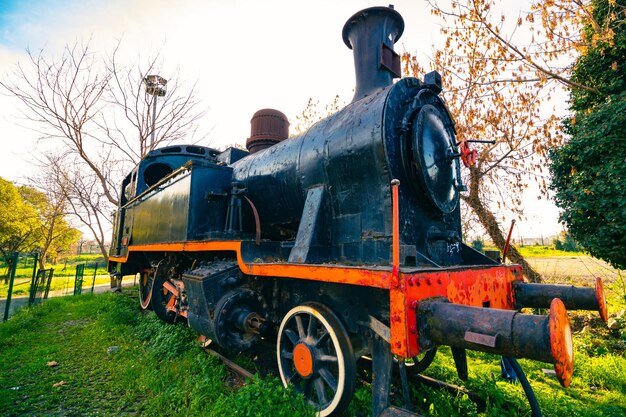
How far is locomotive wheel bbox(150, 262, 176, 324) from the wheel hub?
404 centimetres

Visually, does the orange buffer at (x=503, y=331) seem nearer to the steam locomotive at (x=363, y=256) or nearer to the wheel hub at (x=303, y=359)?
the steam locomotive at (x=363, y=256)

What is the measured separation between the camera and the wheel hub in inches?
103

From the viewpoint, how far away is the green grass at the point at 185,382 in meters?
2.99

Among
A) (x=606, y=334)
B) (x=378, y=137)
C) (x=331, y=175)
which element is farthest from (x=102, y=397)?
(x=606, y=334)

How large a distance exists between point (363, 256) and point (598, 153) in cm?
627

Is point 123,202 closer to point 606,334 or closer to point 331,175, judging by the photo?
point 331,175

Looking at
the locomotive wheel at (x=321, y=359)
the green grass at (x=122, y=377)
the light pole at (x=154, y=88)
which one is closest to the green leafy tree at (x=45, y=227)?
the light pole at (x=154, y=88)

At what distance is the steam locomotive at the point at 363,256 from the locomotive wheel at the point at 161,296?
1756 millimetres

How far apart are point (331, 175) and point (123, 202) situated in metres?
7.98

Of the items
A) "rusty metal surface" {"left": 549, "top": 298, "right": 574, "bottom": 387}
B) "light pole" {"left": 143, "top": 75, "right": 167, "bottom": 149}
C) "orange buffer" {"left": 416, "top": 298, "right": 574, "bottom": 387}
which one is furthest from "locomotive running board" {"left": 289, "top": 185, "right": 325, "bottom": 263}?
"light pole" {"left": 143, "top": 75, "right": 167, "bottom": 149}

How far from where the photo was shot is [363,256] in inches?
114

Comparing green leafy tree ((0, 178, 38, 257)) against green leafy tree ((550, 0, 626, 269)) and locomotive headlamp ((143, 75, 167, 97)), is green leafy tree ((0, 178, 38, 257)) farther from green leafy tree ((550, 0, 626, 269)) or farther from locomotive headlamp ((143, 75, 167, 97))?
green leafy tree ((550, 0, 626, 269))

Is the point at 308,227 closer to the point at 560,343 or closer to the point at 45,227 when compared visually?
the point at 560,343

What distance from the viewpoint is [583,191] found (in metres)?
6.26
